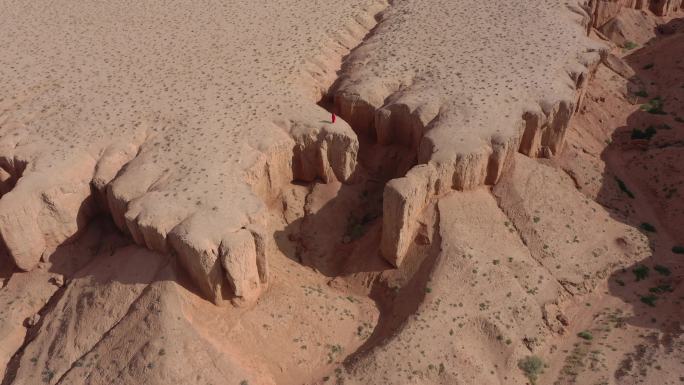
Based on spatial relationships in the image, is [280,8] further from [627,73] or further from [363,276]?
[627,73]

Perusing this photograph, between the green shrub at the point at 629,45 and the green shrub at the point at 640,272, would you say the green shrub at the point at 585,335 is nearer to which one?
the green shrub at the point at 640,272

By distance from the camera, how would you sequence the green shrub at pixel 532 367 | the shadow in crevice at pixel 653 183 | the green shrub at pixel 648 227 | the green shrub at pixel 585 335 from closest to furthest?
1. the green shrub at pixel 532 367
2. the green shrub at pixel 585 335
3. the shadow in crevice at pixel 653 183
4. the green shrub at pixel 648 227

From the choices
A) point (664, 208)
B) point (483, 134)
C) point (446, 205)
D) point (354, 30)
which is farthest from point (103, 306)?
point (664, 208)

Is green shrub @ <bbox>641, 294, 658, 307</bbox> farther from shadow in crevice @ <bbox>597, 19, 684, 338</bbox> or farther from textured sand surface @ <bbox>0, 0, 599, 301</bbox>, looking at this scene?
textured sand surface @ <bbox>0, 0, 599, 301</bbox>

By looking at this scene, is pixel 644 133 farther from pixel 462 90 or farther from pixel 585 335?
pixel 585 335

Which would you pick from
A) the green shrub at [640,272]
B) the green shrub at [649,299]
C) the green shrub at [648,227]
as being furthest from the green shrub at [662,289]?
the green shrub at [648,227]

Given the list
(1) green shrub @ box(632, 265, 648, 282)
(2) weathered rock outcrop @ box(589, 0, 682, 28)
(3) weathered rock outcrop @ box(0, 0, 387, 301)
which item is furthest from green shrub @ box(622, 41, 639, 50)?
(1) green shrub @ box(632, 265, 648, 282)
